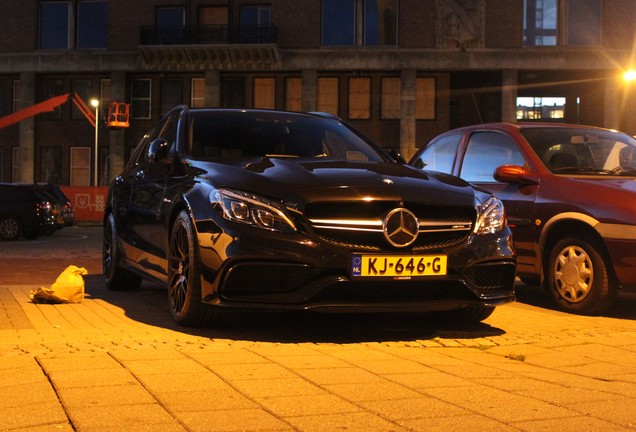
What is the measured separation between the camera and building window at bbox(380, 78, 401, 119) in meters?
47.2

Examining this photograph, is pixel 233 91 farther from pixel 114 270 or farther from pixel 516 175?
pixel 516 175

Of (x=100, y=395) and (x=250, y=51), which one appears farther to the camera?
(x=250, y=51)

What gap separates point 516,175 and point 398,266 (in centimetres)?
291

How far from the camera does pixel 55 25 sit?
49719mm

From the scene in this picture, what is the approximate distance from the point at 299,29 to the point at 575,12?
14.1m

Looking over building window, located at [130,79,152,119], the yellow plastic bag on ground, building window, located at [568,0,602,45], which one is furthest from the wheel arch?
building window, located at [130,79,152,119]

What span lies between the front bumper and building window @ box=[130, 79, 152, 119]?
44595 mm

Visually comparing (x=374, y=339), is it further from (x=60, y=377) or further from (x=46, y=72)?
(x=46, y=72)

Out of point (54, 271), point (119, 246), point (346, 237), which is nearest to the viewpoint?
point (346, 237)

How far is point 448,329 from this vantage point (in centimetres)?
629

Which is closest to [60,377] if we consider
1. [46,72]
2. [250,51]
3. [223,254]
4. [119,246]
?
[223,254]

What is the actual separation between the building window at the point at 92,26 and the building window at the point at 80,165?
568 cm

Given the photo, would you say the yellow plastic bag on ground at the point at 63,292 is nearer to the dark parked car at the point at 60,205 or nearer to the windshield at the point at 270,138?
the windshield at the point at 270,138

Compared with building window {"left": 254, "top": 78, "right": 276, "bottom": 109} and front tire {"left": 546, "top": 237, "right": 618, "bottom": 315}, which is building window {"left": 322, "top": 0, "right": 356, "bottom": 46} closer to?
building window {"left": 254, "top": 78, "right": 276, "bottom": 109}
